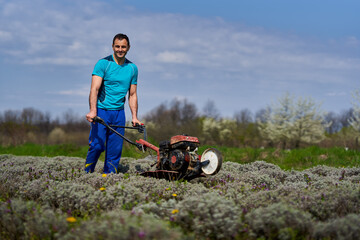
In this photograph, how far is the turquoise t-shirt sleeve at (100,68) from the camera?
6.12m

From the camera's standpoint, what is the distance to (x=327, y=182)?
17.8 feet

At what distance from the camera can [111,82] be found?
622cm

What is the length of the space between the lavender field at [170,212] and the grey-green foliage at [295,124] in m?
24.6

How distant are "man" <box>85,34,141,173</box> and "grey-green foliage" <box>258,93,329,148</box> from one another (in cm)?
2381

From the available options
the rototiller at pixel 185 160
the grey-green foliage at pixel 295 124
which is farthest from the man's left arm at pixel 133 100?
the grey-green foliage at pixel 295 124

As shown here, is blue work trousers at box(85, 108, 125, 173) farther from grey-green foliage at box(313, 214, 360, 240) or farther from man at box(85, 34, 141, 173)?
grey-green foliage at box(313, 214, 360, 240)

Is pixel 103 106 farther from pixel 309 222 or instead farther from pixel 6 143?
pixel 6 143

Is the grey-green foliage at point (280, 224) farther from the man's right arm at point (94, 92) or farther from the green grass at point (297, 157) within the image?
the green grass at point (297, 157)

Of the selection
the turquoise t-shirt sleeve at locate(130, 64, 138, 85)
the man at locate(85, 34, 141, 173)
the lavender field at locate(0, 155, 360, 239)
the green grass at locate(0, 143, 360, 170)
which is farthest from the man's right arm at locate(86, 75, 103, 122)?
the green grass at locate(0, 143, 360, 170)

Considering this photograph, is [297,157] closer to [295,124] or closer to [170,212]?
[170,212]

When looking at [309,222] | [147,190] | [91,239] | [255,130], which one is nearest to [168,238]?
[91,239]

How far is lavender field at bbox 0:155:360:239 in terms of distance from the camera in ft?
9.89

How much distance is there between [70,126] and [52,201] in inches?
1297

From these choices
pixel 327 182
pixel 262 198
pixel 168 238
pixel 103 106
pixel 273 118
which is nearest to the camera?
pixel 168 238
